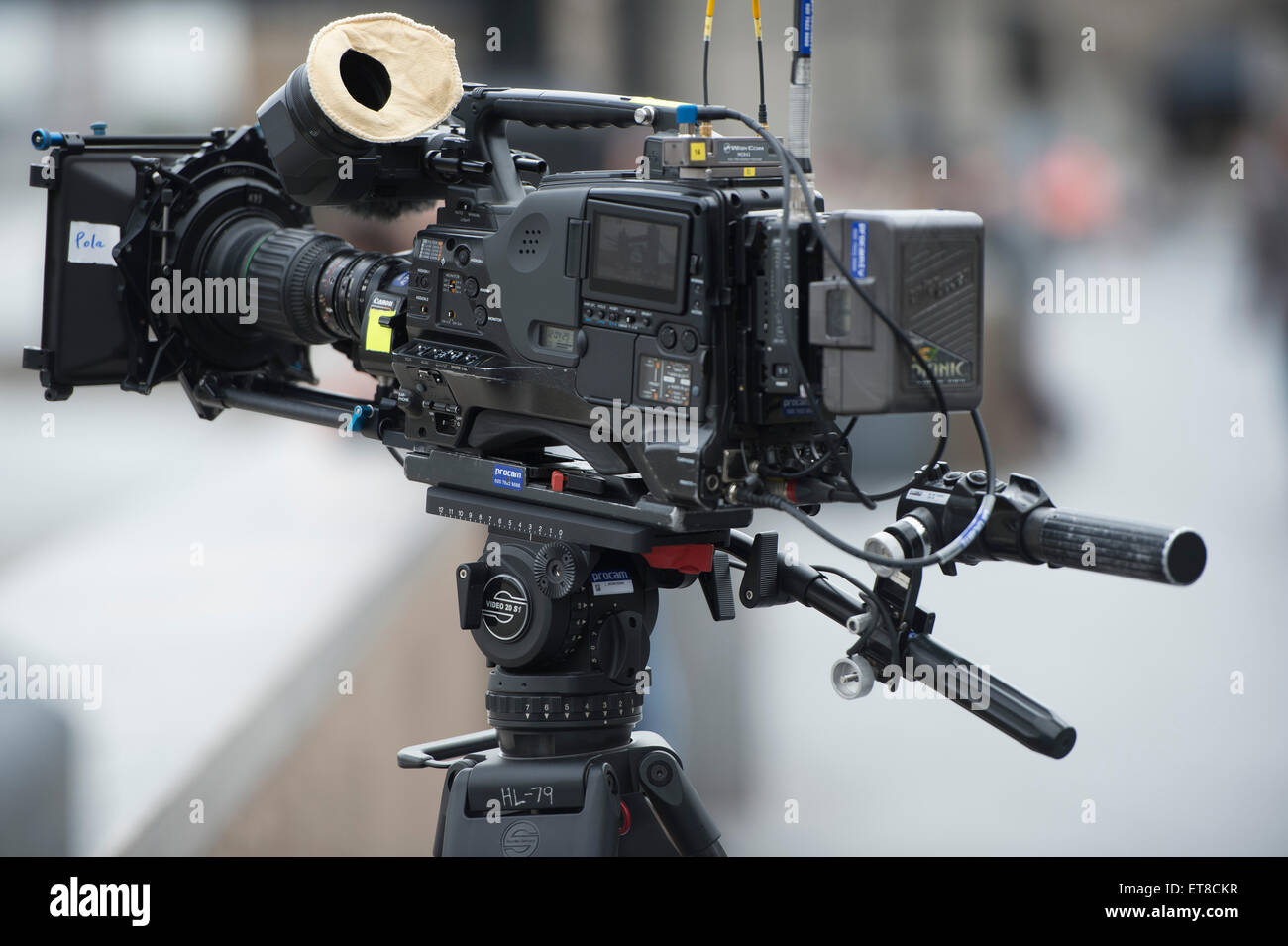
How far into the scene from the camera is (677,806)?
3.05 m

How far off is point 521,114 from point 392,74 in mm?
332

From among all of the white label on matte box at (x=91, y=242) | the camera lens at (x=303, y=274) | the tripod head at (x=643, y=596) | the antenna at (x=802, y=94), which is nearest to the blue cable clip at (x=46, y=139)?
the white label on matte box at (x=91, y=242)

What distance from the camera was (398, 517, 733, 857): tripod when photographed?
2883mm

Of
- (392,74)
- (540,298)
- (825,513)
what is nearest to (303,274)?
(392,74)

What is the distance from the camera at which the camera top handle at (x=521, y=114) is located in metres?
2.82

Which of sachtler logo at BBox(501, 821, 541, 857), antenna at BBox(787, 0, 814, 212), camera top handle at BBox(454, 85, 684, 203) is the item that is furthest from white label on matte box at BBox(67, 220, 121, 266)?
antenna at BBox(787, 0, 814, 212)

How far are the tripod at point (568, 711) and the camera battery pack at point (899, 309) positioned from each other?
0.56 metres

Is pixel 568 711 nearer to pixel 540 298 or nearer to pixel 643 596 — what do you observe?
pixel 643 596

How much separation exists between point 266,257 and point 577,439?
1005 millimetres

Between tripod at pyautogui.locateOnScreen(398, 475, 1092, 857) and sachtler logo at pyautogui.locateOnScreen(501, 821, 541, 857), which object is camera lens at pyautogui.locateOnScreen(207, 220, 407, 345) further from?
sachtler logo at pyautogui.locateOnScreen(501, 821, 541, 857)

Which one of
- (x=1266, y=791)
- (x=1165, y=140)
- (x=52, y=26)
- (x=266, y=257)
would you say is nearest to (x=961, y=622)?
(x=1266, y=791)

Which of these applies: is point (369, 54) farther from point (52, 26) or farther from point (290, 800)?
point (52, 26)

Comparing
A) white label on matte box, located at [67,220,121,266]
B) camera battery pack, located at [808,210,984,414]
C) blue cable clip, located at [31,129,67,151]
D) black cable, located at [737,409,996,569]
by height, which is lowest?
black cable, located at [737,409,996,569]

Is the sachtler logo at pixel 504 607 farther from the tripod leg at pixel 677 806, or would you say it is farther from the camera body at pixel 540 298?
the tripod leg at pixel 677 806
